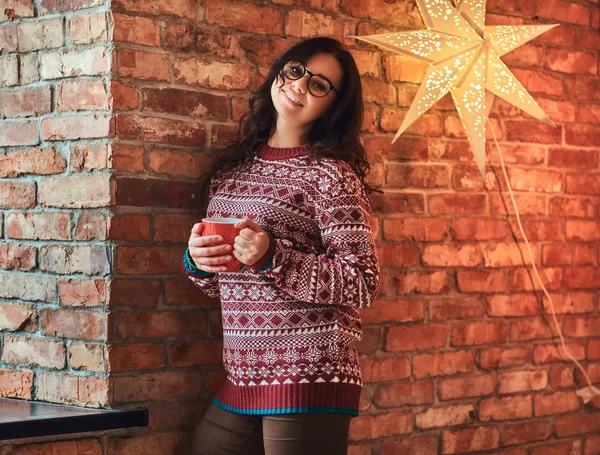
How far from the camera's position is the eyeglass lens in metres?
2.15

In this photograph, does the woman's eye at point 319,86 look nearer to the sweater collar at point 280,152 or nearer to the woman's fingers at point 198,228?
the sweater collar at point 280,152

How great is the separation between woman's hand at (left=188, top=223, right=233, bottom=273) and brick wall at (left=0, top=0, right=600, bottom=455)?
0.31 metres

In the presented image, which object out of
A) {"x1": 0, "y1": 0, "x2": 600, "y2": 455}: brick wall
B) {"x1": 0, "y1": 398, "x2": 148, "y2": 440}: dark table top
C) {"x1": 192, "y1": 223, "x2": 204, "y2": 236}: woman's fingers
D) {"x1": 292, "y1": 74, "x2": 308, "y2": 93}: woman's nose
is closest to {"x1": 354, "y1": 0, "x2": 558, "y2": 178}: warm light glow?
{"x1": 0, "y1": 0, "x2": 600, "y2": 455}: brick wall

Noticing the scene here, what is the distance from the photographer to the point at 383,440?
2.60m

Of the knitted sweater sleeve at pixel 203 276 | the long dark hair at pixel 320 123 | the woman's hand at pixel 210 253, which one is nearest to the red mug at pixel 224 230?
the woman's hand at pixel 210 253

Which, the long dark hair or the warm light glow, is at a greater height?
the warm light glow

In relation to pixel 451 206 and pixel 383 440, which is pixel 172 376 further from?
pixel 451 206

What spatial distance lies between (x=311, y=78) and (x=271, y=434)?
0.85 meters

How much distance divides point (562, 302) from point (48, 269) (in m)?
1.65

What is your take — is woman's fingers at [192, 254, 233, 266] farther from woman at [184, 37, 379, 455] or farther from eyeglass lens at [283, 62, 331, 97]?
eyeglass lens at [283, 62, 331, 97]

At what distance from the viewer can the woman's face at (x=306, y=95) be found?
2.14 metres

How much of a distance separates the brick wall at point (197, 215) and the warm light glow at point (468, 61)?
85mm

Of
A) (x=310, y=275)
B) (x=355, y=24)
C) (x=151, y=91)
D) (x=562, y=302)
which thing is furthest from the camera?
(x=562, y=302)

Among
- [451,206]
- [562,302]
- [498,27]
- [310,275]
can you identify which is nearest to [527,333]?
[562,302]
